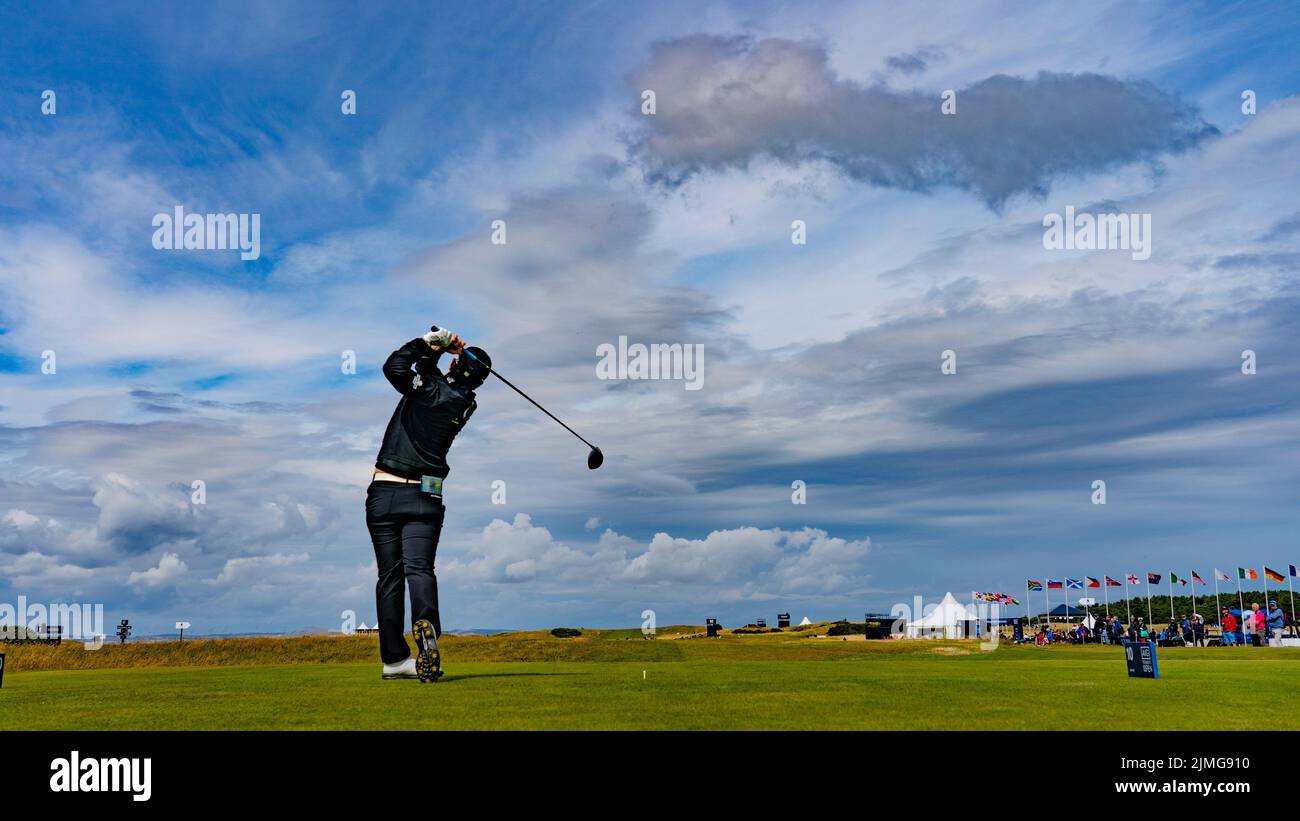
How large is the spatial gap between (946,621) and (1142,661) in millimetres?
52328

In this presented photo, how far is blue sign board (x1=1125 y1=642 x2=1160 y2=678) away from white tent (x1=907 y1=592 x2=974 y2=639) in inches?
1986

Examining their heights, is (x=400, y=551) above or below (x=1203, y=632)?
above

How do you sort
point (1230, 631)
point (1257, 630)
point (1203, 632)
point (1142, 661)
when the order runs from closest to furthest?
point (1142, 661)
point (1257, 630)
point (1230, 631)
point (1203, 632)

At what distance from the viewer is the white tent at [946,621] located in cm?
7025

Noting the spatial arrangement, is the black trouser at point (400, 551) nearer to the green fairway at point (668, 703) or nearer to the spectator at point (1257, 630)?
the green fairway at point (668, 703)

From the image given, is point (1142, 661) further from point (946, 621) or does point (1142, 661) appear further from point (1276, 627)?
point (946, 621)

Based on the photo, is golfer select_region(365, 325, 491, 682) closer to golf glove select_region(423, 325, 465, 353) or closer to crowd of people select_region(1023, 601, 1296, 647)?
golf glove select_region(423, 325, 465, 353)

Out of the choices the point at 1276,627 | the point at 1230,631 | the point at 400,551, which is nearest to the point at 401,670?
the point at 400,551

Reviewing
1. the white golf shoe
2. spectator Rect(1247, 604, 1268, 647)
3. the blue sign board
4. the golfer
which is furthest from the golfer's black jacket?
spectator Rect(1247, 604, 1268, 647)

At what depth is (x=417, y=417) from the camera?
17125 mm

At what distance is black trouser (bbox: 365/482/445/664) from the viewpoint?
17.0 m
